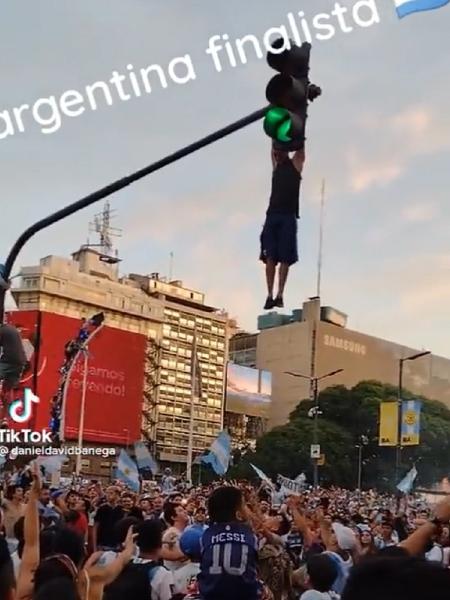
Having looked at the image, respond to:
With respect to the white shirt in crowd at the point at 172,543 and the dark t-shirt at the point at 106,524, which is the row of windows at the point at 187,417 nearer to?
the dark t-shirt at the point at 106,524

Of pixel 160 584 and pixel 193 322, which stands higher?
Result: pixel 193 322

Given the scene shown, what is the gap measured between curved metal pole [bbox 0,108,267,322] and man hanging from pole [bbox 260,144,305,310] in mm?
3642

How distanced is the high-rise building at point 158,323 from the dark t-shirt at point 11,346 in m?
91.2

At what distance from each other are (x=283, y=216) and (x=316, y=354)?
9717 centimetres

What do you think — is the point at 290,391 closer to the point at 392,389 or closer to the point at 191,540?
the point at 392,389

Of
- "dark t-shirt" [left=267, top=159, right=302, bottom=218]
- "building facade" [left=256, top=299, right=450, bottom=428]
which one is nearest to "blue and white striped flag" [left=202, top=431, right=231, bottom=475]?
"dark t-shirt" [left=267, top=159, right=302, bottom=218]

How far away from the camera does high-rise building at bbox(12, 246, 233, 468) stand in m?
100

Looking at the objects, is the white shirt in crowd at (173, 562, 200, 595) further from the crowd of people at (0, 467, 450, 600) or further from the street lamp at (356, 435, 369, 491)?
the street lamp at (356, 435, 369, 491)

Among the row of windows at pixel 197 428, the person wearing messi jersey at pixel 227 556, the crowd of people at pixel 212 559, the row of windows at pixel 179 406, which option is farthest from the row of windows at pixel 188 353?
the person wearing messi jersey at pixel 227 556

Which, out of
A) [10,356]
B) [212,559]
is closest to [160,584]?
[212,559]

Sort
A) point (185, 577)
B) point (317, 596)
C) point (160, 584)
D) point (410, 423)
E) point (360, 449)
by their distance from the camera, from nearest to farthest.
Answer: point (160, 584), point (317, 596), point (185, 577), point (410, 423), point (360, 449)

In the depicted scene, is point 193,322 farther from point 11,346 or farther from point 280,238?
point 11,346

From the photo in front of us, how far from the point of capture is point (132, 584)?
5680 mm

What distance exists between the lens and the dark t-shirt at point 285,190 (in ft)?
38.3
